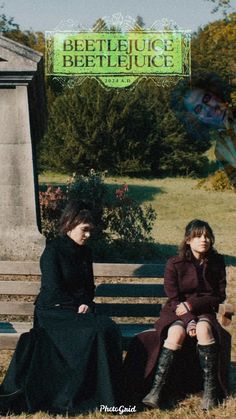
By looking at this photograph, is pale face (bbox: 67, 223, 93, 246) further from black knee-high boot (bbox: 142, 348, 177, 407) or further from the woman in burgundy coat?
black knee-high boot (bbox: 142, 348, 177, 407)

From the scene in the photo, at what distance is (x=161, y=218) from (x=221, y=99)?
1207cm

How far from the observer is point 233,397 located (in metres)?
5.29

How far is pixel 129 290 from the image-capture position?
5.90m

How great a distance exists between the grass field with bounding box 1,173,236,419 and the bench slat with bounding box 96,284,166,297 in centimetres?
71

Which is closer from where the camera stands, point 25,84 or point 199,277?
point 199,277

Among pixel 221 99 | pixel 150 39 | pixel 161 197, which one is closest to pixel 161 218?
pixel 161 197

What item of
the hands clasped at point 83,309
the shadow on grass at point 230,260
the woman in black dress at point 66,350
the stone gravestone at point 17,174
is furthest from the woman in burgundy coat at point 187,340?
the shadow on grass at point 230,260

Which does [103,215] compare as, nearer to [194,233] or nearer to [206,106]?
[194,233]

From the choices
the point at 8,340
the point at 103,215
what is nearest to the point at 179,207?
the point at 103,215

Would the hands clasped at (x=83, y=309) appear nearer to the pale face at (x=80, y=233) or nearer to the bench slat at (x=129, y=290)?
the pale face at (x=80, y=233)

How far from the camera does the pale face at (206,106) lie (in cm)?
2968

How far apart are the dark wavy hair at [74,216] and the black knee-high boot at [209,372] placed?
1.16 meters

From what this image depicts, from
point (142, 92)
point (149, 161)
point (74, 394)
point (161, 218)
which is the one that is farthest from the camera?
point (142, 92)

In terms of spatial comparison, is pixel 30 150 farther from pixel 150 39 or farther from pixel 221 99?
pixel 221 99
